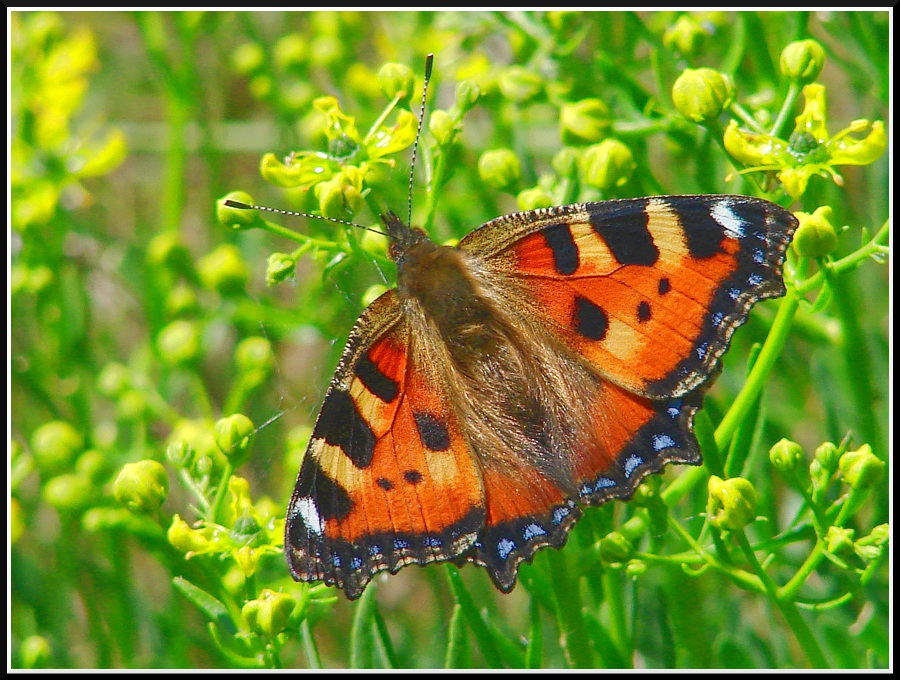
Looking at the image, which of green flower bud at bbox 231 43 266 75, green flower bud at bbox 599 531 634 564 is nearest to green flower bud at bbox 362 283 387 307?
green flower bud at bbox 599 531 634 564

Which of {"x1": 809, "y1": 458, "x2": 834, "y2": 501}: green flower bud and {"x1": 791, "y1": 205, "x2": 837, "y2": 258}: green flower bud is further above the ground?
{"x1": 791, "y1": 205, "x2": 837, "y2": 258}: green flower bud

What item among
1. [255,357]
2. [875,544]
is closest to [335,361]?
[255,357]

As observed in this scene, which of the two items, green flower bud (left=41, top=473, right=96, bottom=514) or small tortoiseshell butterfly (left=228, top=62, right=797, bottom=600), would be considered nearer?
small tortoiseshell butterfly (left=228, top=62, right=797, bottom=600)

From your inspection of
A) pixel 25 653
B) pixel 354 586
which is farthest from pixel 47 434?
pixel 354 586

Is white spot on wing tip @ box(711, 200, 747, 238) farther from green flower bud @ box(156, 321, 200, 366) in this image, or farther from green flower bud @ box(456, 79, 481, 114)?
green flower bud @ box(156, 321, 200, 366)

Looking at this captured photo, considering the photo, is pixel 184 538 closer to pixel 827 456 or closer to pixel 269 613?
pixel 269 613

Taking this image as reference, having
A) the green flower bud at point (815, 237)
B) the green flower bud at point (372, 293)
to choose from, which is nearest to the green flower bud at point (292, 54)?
the green flower bud at point (372, 293)

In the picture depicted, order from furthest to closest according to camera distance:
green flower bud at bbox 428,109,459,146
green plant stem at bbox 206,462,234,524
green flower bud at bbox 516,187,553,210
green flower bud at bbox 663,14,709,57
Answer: green flower bud at bbox 663,14,709,57
green flower bud at bbox 516,187,553,210
green flower bud at bbox 428,109,459,146
green plant stem at bbox 206,462,234,524
